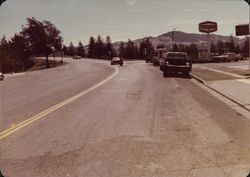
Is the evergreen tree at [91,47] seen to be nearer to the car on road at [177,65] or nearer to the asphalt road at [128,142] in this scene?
the car on road at [177,65]

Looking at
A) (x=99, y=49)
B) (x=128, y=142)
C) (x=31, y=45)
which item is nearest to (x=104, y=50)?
(x=99, y=49)

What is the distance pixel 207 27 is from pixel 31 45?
3142cm

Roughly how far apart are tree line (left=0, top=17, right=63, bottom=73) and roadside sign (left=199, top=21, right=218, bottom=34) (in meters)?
24.3

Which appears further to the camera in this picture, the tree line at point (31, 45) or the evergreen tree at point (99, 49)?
the evergreen tree at point (99, 49)

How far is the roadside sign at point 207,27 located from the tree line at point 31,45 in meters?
24.3

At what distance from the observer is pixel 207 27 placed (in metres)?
77.8

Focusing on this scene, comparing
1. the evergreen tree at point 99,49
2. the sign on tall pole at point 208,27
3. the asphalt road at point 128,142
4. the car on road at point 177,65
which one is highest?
the sign on tall pole at point 208,27

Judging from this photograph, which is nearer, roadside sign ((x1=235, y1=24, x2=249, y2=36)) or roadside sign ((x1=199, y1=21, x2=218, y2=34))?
roadside sign ((x1=235, y1=24, x2=249, y2=36))

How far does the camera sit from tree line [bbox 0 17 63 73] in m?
57.7

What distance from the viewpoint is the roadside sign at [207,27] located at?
7694cm

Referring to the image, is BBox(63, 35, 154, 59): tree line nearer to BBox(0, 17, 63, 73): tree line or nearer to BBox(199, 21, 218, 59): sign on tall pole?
BBox(0, 17, 63, 73): tree line

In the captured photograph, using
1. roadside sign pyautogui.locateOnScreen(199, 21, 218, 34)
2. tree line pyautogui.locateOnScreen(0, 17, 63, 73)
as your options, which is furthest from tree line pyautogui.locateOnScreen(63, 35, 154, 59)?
roadside sign pyautogui.locateOnScreen(199, 21, 218, 34)

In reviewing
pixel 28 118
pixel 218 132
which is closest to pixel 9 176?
pixel 218 132

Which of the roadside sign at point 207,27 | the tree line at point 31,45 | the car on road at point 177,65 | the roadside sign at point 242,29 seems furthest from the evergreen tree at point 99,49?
the roadside sign at point 242,29
